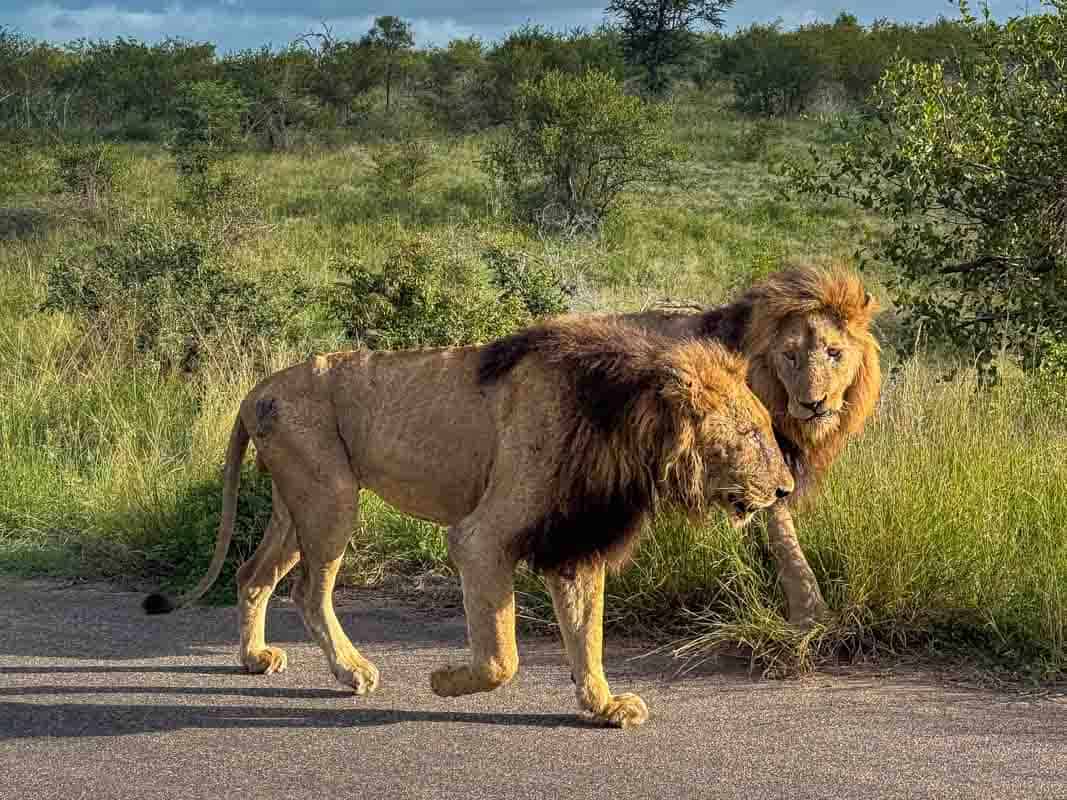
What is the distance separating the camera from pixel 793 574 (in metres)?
5.47

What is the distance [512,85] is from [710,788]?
3608 cm

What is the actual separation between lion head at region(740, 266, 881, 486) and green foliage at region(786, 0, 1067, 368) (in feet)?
8.58

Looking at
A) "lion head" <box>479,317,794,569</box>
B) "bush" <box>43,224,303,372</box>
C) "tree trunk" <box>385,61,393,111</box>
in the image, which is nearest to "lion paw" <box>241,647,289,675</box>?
"lion head" <box>479,317,794,569</box>

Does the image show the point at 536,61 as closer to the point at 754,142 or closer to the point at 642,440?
the point at 754,142

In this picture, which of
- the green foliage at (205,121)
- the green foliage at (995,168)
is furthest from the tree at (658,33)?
the green foliage at (995,168)

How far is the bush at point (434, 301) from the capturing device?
32.5 feet

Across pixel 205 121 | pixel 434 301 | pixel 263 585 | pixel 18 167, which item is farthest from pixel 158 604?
pixel 18 167

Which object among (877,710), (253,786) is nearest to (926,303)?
(877,710)

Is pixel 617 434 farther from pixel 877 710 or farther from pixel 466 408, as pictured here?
pixel 877 710

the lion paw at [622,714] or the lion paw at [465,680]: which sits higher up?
the lion paw at [465,680]

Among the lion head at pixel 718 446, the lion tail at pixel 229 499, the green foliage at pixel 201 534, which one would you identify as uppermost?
the lion head at pixel 718 446

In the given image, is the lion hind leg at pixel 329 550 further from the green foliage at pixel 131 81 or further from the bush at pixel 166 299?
the green foliage at pixel 131 81

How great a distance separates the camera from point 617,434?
432 centimetres

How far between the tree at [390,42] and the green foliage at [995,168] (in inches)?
1383
